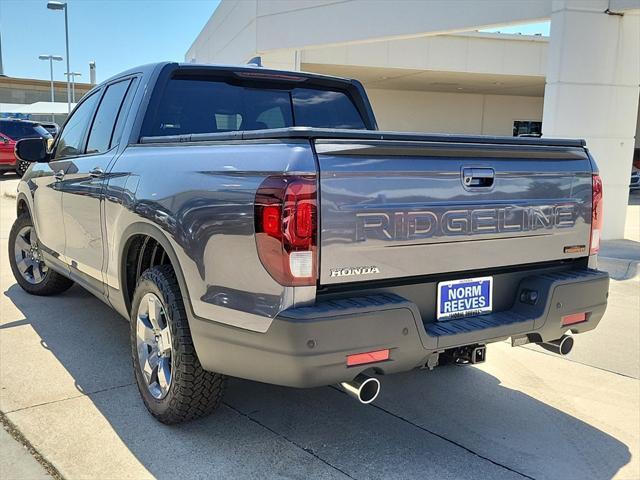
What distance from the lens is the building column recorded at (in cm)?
863

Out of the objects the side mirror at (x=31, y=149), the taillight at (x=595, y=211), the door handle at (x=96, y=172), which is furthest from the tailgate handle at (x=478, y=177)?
the side mirror at (x=31, y=149)

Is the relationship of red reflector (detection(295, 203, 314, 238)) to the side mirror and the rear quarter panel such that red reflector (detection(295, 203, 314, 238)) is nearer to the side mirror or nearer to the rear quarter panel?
the rear quarter panel

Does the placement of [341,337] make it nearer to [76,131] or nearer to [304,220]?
[304,220]

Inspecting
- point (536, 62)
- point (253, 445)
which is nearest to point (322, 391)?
point (253, 445)

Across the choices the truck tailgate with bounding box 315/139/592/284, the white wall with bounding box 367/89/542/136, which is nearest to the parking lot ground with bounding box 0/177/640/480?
the truck tailgate with bounding box 315/139/592/284

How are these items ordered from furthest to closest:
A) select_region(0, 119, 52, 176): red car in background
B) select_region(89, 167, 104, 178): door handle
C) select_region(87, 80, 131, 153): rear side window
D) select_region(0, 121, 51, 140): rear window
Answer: select_region(0, 121, 51, 140): rear window → select_region(0, 119, 52, 176): red car in background → select_region(87, 80, 131, 153): rear side window → select_region(89, 167, 104, 178): door handle

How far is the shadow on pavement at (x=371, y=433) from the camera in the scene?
2.93m

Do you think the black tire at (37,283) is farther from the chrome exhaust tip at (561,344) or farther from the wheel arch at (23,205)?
the chrome exhaust tip at (561,344)

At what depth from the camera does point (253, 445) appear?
3.10m

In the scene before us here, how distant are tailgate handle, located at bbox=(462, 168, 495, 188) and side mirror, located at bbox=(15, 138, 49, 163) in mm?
3777

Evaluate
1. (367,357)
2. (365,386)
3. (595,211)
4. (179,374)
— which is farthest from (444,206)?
(179,374)

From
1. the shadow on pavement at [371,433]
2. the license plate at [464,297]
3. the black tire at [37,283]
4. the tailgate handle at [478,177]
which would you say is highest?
the tailgate handle at [478,177]

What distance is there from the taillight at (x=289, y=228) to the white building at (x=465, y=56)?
7601 mm

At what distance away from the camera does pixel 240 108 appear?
13.8 ft
